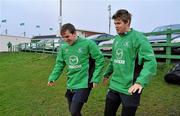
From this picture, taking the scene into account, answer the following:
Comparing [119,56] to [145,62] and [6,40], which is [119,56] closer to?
[145,62]

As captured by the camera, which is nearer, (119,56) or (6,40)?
(119,56)

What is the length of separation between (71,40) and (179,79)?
4.30 meters

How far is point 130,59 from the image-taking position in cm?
425

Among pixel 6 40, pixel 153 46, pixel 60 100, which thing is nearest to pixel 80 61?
pixel 60 100

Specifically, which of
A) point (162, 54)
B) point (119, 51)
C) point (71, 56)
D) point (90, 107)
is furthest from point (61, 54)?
point (162, 54)

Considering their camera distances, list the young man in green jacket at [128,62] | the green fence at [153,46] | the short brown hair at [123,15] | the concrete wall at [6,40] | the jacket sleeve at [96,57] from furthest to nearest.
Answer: the concrete wall at [6,40], the green fence at [153,46], the jacket sleeve at [96,57], the short brown hair at [123,15], the young man in green jacket at [128,62]

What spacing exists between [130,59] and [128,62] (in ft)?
0.15

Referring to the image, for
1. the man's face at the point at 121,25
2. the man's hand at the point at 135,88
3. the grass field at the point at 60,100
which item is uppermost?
the man's face at the point at 121,25

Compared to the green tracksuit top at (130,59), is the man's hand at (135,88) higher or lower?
lower

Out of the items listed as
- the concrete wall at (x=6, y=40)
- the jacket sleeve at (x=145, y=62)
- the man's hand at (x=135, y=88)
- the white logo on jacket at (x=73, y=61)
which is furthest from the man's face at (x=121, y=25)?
the concrete wall at (x=6, y=40)

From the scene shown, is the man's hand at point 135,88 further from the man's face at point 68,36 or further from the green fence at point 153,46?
the green fence at point 153,46

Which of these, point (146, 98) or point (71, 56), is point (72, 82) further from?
point (146, 98)

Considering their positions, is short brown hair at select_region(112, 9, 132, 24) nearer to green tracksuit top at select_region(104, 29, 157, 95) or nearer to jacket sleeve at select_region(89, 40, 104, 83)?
green tracksuit top at select_region(104, 29, 157, 95)

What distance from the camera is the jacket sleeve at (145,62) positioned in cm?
397
